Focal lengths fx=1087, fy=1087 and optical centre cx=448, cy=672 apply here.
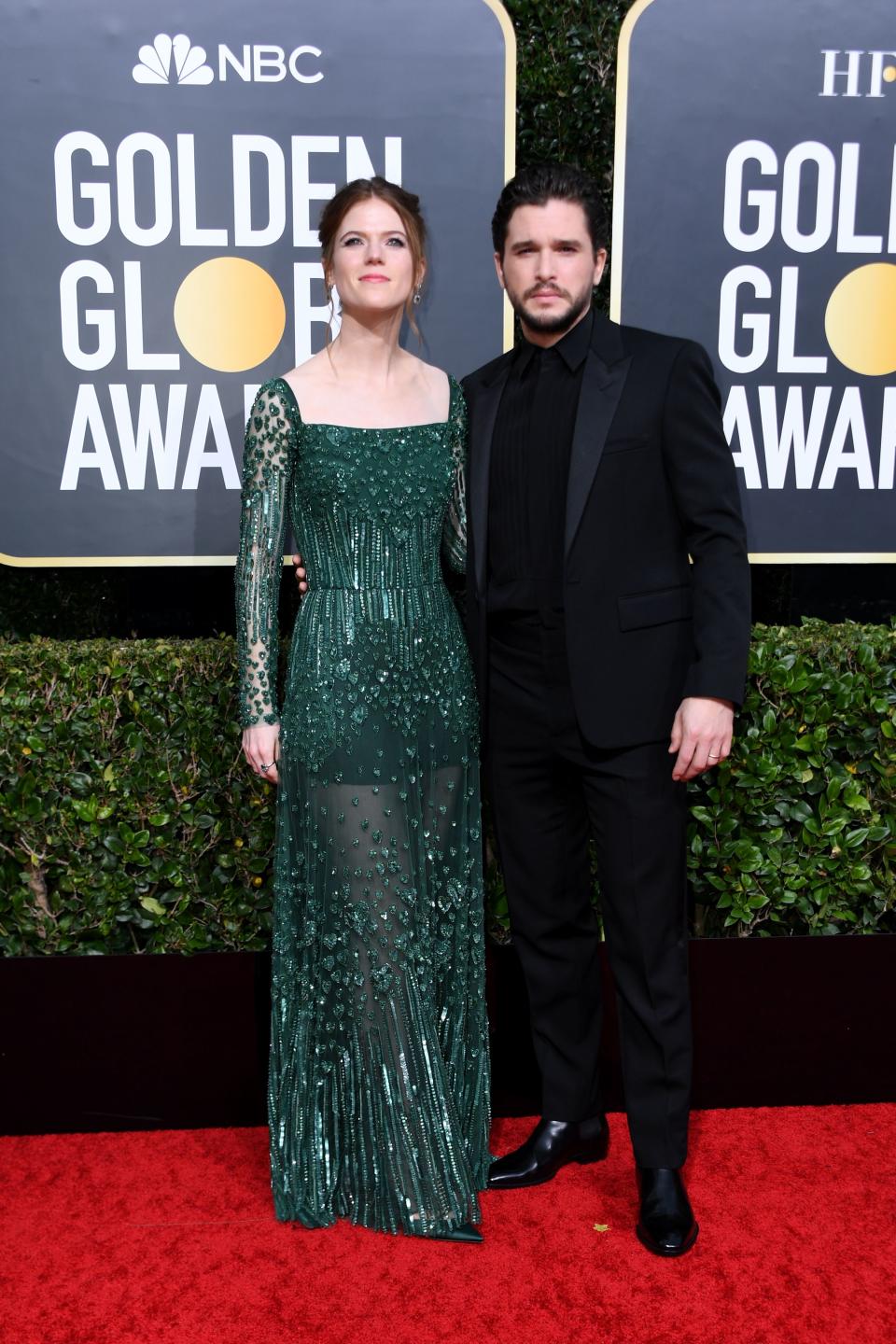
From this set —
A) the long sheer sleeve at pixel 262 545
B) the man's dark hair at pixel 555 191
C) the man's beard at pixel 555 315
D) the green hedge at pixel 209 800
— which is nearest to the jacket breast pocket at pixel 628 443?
the man's beard at pixel 555 315

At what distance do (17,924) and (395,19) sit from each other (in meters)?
2.53

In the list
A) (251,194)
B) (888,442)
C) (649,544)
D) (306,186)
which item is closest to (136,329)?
(251,194)

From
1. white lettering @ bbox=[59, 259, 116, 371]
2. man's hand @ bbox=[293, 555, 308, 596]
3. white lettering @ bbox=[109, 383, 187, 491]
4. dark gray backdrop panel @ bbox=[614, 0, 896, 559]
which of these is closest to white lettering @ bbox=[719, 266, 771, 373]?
dark gray backdrop panel @ bbox=[614, 0, 896, 559]

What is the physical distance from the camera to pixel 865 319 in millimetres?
2994

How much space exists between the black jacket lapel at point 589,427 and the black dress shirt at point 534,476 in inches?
1.6

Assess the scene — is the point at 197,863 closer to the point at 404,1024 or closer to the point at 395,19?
the point at 404,1024

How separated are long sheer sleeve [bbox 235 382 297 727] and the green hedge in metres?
0.48

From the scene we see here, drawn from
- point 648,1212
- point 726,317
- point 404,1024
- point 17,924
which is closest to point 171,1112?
point 17,924

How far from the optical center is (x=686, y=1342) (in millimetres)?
2008

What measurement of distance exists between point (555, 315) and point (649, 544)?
1.64 feet

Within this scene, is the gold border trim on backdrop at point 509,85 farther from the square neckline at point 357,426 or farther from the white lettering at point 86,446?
the white lettering at point 86,446

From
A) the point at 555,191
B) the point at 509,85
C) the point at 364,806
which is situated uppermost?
the point at 509,85

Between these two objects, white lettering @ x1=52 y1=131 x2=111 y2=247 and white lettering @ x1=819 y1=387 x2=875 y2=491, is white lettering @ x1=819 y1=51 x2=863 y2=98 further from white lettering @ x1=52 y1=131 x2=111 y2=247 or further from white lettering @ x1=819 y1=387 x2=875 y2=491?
white lettering @ x1=52 y1=131 x2=111 y2=247

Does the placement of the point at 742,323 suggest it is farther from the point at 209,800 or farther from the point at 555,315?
the point at 209,800
